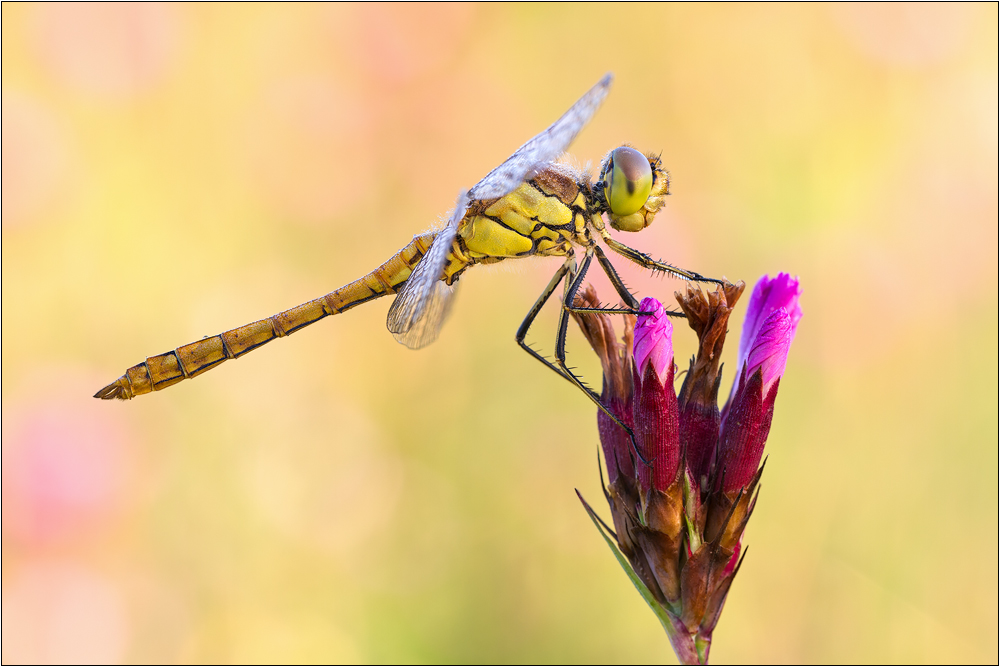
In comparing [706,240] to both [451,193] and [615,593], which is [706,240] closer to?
[451,193]

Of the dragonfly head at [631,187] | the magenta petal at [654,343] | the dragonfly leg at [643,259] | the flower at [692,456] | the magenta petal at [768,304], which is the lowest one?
the flower at [692,456]

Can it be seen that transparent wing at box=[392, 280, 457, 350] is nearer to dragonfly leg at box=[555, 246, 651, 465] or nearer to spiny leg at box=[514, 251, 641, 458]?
spiny leg at box=[514, 251, 641, 458]

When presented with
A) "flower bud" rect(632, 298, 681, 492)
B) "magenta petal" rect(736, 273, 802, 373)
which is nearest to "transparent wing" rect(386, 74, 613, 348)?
"flower bud" rect(632, 298, 681, 492)

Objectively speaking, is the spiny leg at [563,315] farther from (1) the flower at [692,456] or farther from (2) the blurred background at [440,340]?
(2) the blurred background at [440,340]

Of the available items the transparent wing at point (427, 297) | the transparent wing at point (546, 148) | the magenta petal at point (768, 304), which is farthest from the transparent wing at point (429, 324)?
the magenta petal at point (768, 304)

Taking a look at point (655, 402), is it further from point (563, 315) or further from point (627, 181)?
point (627, 181)

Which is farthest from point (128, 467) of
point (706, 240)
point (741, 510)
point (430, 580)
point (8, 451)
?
point (706, 240)

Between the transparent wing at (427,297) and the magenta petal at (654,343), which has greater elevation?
the transparent wing at (427,297)

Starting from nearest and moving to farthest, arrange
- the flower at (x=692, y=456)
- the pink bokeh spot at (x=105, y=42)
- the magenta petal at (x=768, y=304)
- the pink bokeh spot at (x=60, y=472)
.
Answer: the flower at (x=692, y=456) → the magenta petal at (x=768, y=304) → the pink bokeh spot at (x=60, y=472) → the pink bokeh spot at (x=105, y=42)
